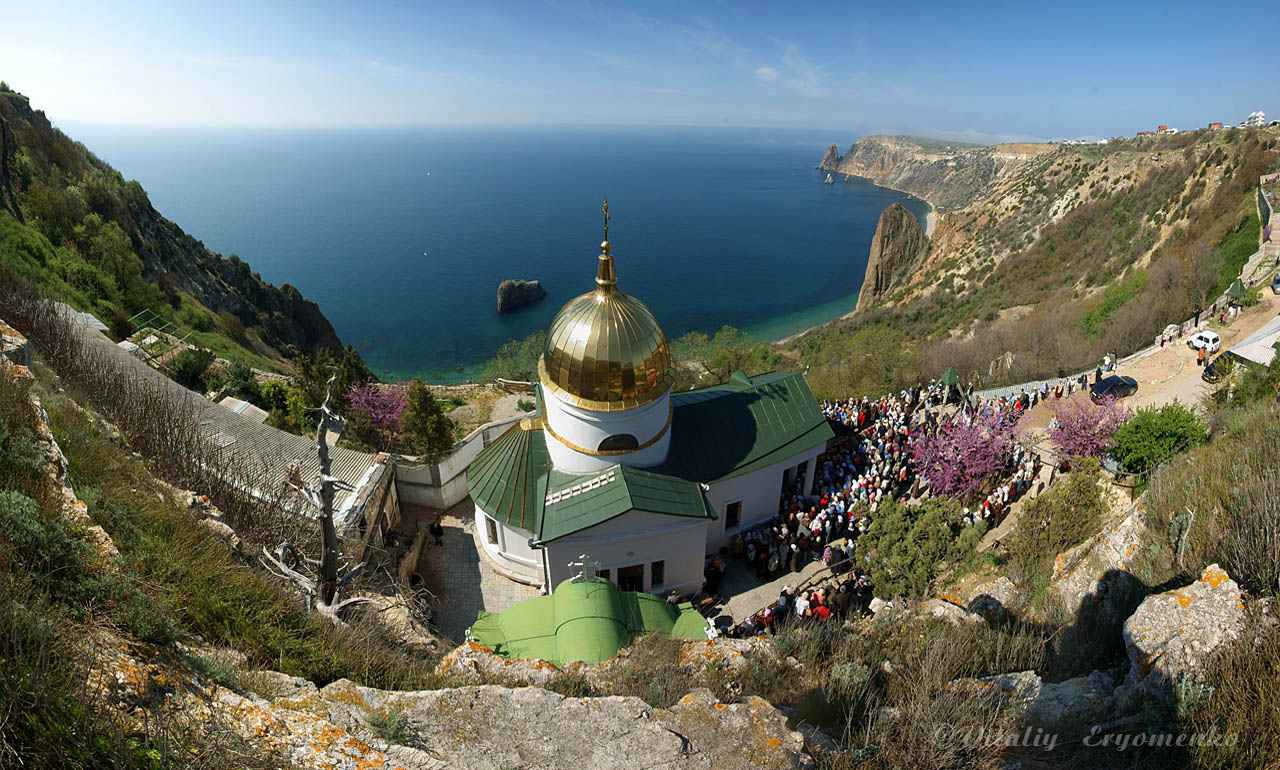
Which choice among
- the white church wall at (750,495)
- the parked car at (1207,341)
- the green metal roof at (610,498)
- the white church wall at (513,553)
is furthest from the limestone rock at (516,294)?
the parked car at (1207,341)

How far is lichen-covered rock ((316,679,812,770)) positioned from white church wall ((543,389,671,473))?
31.7 ft

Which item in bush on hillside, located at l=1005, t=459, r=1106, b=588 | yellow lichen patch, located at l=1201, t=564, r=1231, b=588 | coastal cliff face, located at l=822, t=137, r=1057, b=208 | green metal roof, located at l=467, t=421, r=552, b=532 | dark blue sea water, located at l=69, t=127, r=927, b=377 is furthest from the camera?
coastal cliff face, located at l=822, t=137, r=1057, b=208

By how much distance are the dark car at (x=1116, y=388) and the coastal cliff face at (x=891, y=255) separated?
53582 mm

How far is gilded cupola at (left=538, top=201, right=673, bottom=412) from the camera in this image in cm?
1447

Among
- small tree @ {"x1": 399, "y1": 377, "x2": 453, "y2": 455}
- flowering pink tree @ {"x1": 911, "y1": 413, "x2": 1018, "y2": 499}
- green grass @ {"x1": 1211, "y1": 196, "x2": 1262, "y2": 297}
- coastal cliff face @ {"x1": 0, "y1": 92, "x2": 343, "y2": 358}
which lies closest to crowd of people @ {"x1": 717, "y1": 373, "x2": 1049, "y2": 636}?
flowering pink tree @ {"x1": 911, "y1": 413, "x2": 1018, "y2": 499}

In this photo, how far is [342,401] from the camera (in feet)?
79.8

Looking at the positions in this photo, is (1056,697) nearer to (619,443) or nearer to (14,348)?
(619,443)

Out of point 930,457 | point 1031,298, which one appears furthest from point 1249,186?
point 930,457

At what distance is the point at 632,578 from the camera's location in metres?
16.1

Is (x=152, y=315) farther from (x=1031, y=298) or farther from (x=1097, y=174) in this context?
(x=1097, y=174)

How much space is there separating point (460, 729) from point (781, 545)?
13390 mm

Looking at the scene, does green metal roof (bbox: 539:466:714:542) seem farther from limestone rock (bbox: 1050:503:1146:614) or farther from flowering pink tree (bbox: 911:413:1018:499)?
limestone rock (bbox: 1050:503:1146:614)

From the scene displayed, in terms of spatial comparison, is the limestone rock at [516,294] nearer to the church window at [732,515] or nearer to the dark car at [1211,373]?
the church window at [732,515]

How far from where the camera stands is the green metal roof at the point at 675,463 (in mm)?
15242
